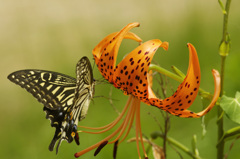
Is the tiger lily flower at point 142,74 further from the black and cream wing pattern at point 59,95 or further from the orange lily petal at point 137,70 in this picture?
the black and cream wing pattern at point 59,95

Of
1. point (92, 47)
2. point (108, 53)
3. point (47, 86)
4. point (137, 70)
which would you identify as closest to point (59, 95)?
point (47, 86)

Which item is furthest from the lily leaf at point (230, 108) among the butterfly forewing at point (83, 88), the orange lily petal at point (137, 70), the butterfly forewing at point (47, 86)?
the butterfly forewing at point (47, 86)

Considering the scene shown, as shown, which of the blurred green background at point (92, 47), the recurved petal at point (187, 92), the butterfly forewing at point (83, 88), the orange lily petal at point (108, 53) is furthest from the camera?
the blurred green background at point (92, 47)

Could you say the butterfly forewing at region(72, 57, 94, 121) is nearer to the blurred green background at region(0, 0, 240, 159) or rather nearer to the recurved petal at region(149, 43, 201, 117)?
the recurved petal at region(149, 43, 201, 117)

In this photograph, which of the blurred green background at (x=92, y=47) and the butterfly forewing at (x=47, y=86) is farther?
the blurred green background at (x=92, y=47)

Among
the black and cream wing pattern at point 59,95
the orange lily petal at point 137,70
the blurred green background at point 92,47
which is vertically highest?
the orange lily petal at point 137,70

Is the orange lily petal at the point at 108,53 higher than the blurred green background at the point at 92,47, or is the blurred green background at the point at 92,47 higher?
the orange lily petal at the point at 108,53

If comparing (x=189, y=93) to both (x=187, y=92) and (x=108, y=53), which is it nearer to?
(x=187, y=92)

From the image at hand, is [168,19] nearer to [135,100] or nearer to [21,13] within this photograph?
[21,13]

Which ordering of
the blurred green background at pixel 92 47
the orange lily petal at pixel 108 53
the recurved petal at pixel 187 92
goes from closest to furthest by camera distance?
the recurved petal at pixel 187 92 < the orange lily petal at pixel 108 53 < the blurred green background at pixel 92 47
